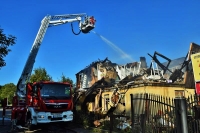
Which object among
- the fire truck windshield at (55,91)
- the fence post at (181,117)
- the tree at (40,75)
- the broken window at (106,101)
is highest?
the tree at (40,75)

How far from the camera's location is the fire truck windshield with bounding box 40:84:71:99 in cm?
1406

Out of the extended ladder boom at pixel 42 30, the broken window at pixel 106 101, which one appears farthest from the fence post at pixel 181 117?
the broken window at pixel 106 101

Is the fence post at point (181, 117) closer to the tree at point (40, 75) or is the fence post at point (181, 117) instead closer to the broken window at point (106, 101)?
the broken window at point (106, 101)

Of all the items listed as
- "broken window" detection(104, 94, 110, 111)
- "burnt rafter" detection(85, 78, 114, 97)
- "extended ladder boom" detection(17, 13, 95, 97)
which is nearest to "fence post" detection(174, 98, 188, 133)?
"extended ladder boom" detection(17, 13, 95, 97)

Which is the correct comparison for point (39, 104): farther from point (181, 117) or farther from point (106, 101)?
point (181, 117)

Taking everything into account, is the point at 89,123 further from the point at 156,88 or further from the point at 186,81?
the point at 186,81

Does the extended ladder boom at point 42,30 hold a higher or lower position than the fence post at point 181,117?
higher

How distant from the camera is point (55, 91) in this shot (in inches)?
571

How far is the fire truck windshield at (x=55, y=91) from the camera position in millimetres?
14062

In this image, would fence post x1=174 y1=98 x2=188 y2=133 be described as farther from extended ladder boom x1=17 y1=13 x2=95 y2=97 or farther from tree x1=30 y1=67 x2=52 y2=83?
tree x1=30 y1=67 x2=52 y2=83

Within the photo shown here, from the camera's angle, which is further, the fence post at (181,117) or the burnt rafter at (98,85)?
the burnt rafter at (98,85)

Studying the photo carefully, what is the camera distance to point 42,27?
19.1m

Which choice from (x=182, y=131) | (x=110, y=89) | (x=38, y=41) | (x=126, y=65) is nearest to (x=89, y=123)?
(x=110, y=89)

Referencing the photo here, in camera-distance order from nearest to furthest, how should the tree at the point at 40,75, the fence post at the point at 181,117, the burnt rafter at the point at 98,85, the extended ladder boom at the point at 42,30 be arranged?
the fence post at the point at 181,117 → the extended ladder boom at the point at 42,30 → the burnt rafter at the point at 98,85 → the tree at the point at 40,75
